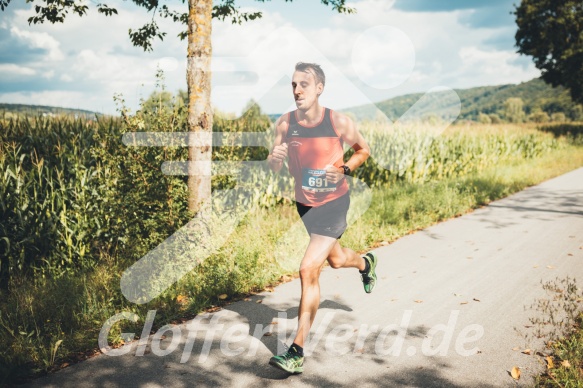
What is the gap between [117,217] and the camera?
6.00 meters

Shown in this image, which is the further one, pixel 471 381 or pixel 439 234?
pixel 439 234

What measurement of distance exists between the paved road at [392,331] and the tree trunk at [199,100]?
5.70 feet

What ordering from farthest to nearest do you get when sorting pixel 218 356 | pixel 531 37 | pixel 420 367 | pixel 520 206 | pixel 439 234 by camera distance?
pixel 531 37
pixel 520 206
pixel 439 234
pixel 218 356
pixel 420 367

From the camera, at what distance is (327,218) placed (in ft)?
12.1

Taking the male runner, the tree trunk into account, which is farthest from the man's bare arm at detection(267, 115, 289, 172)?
the tree trunk

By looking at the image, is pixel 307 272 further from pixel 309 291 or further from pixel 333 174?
pixel 333 174

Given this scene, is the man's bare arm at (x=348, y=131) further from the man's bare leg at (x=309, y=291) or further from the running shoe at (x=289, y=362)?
the running shoe at (x=289, y=362)

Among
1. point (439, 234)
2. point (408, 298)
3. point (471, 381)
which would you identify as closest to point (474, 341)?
point (471, 381)

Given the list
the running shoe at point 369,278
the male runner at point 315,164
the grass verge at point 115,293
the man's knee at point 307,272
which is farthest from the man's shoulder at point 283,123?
the grass verge at point 115,293

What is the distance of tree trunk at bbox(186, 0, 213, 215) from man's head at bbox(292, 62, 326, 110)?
7.97 ft

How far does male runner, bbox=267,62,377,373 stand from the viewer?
351 cm

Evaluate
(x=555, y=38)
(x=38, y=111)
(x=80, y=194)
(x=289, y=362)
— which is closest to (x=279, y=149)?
(x=289, y=362)

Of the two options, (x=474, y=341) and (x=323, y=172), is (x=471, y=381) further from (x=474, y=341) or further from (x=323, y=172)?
(x=323, y=172)

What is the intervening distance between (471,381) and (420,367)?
1.21 ft
